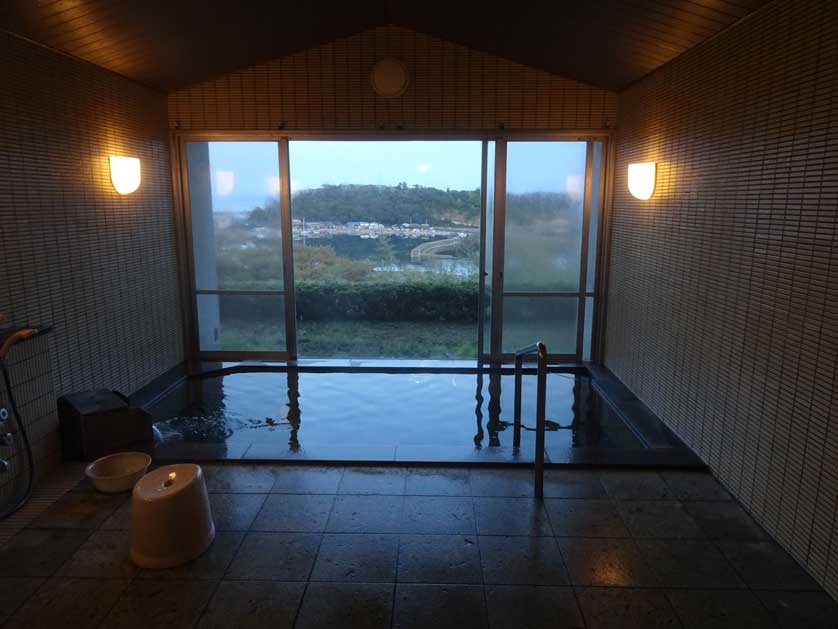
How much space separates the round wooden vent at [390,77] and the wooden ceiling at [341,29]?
33cm

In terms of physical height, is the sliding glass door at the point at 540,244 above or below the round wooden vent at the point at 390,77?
below

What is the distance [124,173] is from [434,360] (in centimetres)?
305

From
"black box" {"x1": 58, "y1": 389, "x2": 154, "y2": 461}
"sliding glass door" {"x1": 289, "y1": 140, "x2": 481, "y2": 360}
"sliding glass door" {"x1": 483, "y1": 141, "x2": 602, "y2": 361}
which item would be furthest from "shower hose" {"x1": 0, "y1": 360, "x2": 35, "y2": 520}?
"sliding glass door" {"x1": 289, "y1": 140, "x2": 481, "y2": 360}

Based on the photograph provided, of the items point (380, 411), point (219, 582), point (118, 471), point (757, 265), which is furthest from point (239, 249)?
point (757, 265)

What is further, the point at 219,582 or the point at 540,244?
the point at 540,244

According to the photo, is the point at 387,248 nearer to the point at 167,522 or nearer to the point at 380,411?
the point at 380,411

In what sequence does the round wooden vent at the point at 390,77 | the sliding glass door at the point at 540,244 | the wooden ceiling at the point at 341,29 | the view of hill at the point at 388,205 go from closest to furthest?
the wooden ceiling at the point at 341,29 → the round wooden vent at the point at 390,77 → the sliding glass door at the point at 540,244 → the view of hill at the point at 388,205

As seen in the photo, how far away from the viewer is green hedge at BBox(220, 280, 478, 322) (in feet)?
30.6

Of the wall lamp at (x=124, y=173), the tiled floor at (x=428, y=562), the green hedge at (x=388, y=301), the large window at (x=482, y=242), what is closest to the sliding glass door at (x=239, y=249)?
the large window at (x=482, y=242)

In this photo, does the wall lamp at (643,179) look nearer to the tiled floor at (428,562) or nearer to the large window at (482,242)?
the large window at (482,242)

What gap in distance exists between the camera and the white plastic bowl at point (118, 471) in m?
2.99

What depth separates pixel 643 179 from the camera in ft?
13.7

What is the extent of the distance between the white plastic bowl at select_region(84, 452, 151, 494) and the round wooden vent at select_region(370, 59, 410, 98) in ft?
11.8

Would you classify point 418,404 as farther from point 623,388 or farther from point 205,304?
point 205,304
